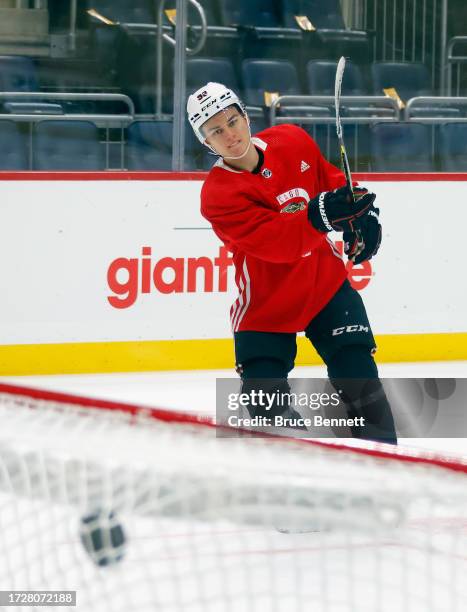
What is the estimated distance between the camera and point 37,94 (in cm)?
523

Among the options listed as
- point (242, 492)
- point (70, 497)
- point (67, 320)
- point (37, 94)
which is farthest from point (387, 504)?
point (37, 94)

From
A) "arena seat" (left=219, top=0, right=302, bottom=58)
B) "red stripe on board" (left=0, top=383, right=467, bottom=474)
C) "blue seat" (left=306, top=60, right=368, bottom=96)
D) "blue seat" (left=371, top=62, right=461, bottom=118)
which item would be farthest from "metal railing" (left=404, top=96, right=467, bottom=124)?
"red stripe on board" (left=0, top=383, right=467, bottom=474)

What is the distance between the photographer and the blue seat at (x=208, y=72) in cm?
547

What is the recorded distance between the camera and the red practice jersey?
2.78 metres

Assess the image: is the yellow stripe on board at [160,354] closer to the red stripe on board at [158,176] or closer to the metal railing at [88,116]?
the red stripe on board at [158,176]

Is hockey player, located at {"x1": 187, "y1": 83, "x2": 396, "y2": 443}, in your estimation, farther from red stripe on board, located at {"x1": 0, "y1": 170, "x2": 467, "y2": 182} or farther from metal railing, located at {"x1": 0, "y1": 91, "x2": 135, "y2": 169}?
metal railing, located at {"x1": 0, "y1": 91, "x2": 135, "y2": 169}

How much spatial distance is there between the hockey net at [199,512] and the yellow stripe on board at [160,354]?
10.1ft

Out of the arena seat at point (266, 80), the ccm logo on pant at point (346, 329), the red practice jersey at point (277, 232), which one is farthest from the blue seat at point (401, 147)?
the ccm logo on pant at point (346, 329)

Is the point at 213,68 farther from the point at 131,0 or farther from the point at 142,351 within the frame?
the point at 142,351

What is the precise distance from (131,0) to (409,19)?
1304mm

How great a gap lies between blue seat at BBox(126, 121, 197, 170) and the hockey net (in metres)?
3.48

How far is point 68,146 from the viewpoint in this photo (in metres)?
5.25

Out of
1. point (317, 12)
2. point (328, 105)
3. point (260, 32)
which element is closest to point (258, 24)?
point (260, 32)

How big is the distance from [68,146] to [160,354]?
99 centimetres
